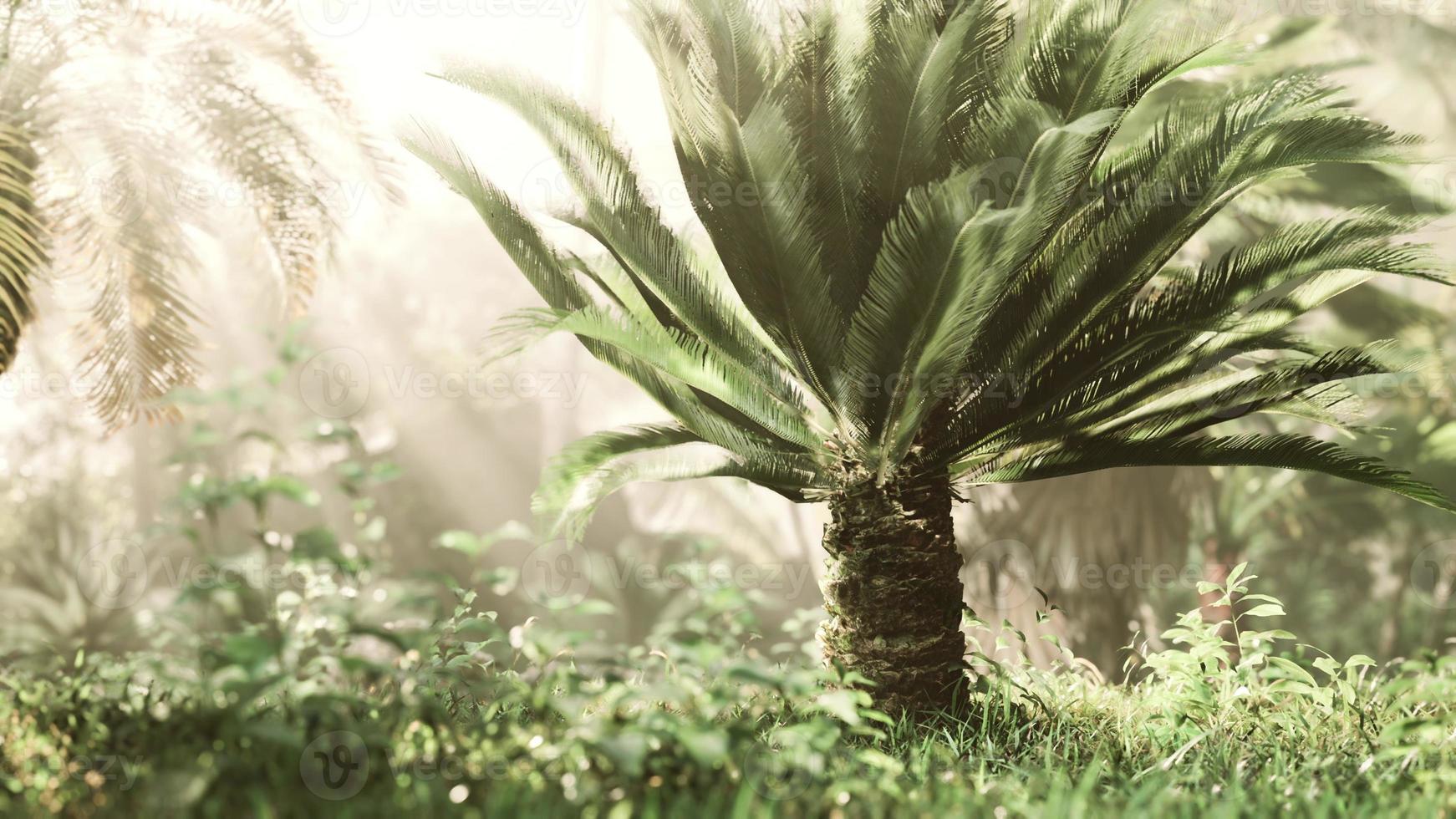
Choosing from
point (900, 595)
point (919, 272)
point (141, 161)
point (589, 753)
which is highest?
point (141, 161)

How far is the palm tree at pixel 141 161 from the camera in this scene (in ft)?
18.6

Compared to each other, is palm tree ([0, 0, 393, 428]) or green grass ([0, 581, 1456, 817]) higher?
palm tree ([0, 0, 393, 428])

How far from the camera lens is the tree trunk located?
4.08 m

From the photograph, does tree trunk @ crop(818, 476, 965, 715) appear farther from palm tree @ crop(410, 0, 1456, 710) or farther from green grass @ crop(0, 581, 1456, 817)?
green grass @ crop(0, 581, 1456, 817)

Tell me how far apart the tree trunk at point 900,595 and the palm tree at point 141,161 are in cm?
459

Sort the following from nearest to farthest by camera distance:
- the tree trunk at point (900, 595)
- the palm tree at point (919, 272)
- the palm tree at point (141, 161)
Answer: the palm tree at point (919, 272) < the tree trunk at point (900, 595) < the palm tree at point (141, 161)

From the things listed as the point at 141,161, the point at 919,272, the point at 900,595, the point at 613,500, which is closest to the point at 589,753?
the point at 900,595

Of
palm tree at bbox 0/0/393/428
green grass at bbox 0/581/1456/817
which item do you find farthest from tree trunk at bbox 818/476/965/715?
palm tree at bbox 0/0/393/428

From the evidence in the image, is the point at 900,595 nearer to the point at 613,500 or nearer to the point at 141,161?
the point at 141,161

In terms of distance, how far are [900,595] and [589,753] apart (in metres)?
1.98

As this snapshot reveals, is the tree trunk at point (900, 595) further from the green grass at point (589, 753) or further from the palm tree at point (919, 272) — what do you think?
the green grass at point (589, 753)

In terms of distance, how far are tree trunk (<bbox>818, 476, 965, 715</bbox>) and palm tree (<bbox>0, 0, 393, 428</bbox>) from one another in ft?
15.1

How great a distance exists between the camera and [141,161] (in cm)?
602

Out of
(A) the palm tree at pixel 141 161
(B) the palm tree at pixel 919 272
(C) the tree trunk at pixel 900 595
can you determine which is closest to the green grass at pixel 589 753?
(C) the tree trunk at pixel 900 595
